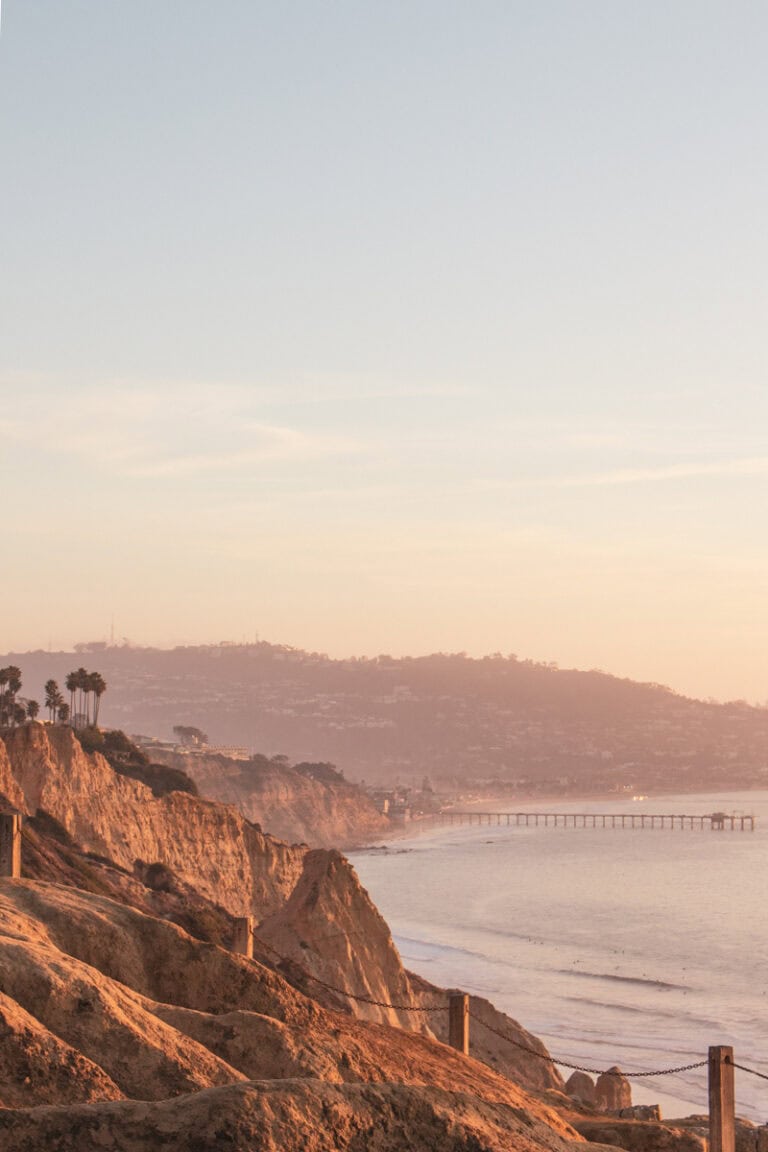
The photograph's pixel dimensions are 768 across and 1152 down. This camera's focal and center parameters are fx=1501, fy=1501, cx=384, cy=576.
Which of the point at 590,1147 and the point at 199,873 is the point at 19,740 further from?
the point at 590,1147

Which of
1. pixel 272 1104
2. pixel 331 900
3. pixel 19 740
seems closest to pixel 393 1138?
pixel 272 1104

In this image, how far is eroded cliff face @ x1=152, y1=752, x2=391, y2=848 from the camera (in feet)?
538

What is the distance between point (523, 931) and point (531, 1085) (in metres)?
59.3

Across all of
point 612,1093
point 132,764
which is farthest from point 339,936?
point 132,764

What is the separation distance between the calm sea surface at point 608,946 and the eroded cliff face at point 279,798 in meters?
13.7

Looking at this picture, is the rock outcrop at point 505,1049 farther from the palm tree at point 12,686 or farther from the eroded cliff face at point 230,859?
the palm tree at point 12,686

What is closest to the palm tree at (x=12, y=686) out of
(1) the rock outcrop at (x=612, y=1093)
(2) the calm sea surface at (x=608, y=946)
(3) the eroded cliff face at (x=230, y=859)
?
→ (2) the calm sea surface at (x=608, y=946)

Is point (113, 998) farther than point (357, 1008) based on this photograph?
No

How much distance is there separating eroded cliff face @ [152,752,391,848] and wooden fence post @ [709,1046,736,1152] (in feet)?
445

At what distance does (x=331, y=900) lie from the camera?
3622cm

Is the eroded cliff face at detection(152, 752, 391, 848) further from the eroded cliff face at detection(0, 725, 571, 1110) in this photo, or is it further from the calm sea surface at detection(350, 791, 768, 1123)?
the eroded cliff face at detection(0, 725, 571, 1110)

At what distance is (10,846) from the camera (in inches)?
790

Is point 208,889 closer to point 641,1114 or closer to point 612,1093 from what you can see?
point 612,1093

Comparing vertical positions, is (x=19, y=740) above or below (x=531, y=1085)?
above
